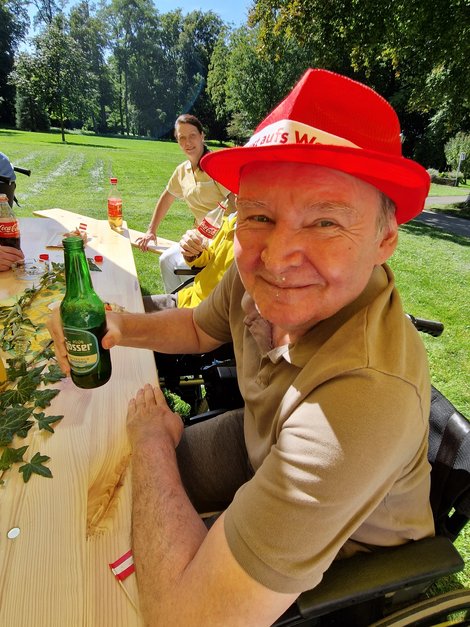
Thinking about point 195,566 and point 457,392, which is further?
point 457,392

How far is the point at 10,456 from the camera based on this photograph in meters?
1.17

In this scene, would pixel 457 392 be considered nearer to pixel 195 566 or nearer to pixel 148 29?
pixel 195 566

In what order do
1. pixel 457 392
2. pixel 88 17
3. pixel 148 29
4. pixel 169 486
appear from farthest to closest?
pixel 148 29, pixel 88 17, pixel 457 392, pixel 169 486

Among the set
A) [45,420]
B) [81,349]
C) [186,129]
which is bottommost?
[45,420]

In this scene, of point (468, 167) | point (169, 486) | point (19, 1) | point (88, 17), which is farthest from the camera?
point (88, 17)

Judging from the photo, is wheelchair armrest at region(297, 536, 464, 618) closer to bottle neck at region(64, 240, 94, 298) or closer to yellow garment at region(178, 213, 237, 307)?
bottle neck at region(64, 240, 94, 298)

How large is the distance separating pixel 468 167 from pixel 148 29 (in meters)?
52.4

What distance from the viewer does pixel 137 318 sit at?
5.96ft

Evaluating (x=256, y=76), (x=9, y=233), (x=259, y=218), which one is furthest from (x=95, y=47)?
(x=259, y=218)

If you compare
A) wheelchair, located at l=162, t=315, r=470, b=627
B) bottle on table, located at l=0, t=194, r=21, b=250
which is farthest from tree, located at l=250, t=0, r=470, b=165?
wheelchair, located at l=162, t=315, r=470, b=627

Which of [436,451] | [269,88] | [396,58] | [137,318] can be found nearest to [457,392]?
[436,451]

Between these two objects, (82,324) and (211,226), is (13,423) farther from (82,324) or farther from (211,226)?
(211,226)

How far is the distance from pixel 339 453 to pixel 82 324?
46.3 inches

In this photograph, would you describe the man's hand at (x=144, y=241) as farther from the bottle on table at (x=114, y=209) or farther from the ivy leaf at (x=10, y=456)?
the ivy leaf at (x=10, y=456)
